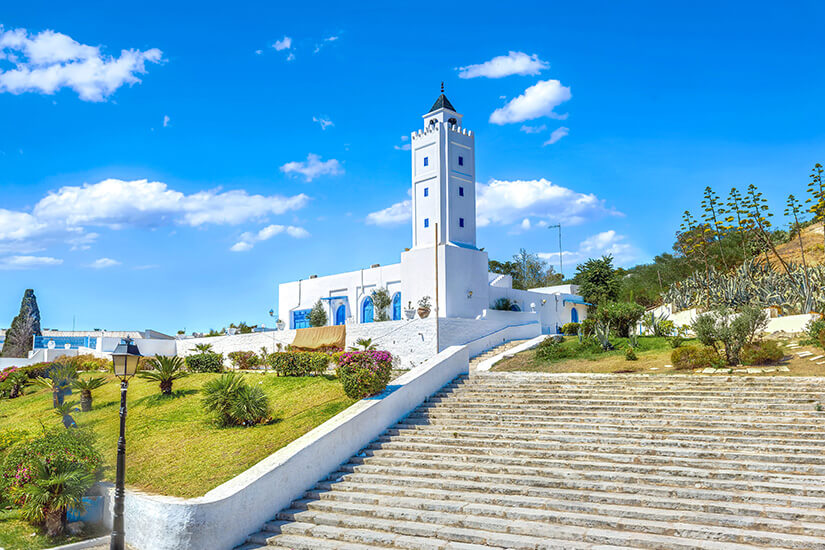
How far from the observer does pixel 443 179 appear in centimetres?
2820

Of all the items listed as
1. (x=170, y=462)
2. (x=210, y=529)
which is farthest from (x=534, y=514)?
(x=170, y=462)

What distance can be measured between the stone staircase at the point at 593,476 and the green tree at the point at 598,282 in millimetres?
18692

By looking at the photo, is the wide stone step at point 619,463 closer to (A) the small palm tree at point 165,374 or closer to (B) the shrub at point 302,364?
(B) the shrub at point 302,364

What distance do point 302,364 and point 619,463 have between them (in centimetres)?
1175

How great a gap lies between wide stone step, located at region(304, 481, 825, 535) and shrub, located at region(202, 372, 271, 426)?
3.68m

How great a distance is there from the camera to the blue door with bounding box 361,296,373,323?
33.9 meters

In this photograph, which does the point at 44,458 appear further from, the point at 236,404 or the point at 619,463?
the point at 619,463

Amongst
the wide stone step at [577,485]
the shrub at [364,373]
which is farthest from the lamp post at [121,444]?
the shrub at [364,373]

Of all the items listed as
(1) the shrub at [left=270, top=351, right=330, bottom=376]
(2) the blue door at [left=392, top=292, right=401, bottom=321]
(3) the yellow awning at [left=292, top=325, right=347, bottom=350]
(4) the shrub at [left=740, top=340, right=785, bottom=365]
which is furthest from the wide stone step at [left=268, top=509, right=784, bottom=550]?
(2) the blue door at [left=392, top=292, right=401, bottom=321]

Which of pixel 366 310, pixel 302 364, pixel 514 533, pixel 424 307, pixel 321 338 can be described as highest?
pixel 366 310

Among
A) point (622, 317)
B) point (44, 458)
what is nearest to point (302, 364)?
point (44, 458)

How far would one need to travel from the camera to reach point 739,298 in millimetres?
22250

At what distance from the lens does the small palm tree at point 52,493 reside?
377 inches

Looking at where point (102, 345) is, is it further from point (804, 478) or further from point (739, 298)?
point (804, 478)
